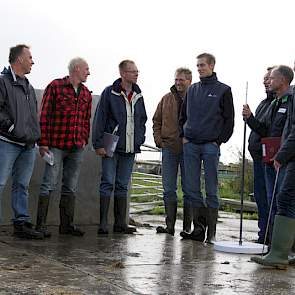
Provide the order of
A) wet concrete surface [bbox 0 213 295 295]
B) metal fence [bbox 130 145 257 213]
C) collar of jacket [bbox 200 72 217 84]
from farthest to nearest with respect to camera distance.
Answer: metal fence [bbox 130 145 257 213]
collar of jacket [bbox 200 72 217 84]
wet concrete surface [bbox 0 213 295 295]

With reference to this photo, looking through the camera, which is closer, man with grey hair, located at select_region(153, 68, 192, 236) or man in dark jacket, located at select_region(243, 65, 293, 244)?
man in dark jacket, located at select_region(243, 65, 293, 244)

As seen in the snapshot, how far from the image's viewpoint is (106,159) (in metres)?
7.07

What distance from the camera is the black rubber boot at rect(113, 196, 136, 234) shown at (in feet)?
23.4

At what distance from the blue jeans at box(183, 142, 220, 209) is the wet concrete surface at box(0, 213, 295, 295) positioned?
56 cm

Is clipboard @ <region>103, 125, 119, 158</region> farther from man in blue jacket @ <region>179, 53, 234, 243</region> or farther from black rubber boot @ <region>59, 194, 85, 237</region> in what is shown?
man in blue jacket @ <region>179, 53, 234, 243</region>

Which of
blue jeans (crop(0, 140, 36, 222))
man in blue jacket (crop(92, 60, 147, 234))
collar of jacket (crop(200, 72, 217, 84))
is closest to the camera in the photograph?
blue jeans (crop(0, 140, 36, 222))

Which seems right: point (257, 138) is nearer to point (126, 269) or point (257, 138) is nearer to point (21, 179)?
point (21, 179)

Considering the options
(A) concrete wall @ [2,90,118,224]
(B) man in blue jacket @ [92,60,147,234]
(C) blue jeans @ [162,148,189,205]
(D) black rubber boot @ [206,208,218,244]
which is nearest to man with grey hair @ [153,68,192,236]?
(C) blue jeans @ [162,148,189,205]

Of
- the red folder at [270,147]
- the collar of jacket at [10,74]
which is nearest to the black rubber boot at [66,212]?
the collar of jacket at [10,74]

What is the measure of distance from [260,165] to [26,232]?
2.53 m

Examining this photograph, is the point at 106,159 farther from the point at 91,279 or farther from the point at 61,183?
the point at 91,279

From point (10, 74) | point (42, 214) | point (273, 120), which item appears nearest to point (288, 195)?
point (273, 120)

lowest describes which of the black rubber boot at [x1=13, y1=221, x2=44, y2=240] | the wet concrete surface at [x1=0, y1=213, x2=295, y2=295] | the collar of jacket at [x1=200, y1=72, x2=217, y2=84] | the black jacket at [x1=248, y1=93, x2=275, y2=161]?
the wet concrete surface at [x1=0, y1=213, x2=295, y2=295]

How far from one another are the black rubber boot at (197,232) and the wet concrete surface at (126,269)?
167 millimetres
